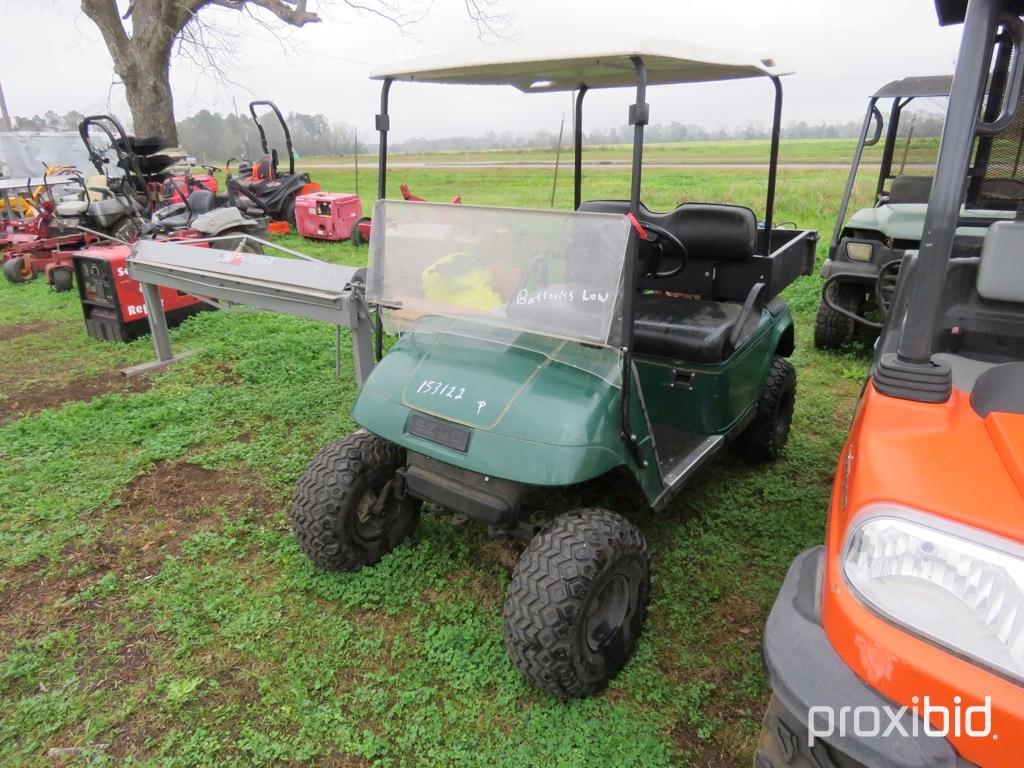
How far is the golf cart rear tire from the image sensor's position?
8.28 m

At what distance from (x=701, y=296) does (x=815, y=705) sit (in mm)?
2584

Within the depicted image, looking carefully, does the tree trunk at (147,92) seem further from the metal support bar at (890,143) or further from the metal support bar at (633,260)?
the metal support bar at (633,260)

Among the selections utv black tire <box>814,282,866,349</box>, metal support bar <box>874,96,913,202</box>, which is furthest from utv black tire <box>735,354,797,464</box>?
metal support bar <box>874,96,913,202</box>

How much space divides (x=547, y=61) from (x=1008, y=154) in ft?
5.56

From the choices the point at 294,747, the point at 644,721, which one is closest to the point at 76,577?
the point at 294,747

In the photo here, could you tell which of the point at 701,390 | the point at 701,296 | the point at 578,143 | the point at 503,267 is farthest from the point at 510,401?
the point at 578,143

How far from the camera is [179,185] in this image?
899cm

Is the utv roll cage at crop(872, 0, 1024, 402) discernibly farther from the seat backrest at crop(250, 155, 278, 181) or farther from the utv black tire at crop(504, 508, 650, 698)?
the seat backrest at crop(250, 155, 278, 181)

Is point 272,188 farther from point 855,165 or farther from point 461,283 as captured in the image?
point 461,283

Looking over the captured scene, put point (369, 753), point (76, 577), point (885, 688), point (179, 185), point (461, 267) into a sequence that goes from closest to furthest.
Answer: point (885, 688) < point (369, 753) < point (461, 267) < point (76, 577) < point (179, 185)

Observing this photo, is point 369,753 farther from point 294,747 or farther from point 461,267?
point 461,267

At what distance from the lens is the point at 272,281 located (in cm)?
353

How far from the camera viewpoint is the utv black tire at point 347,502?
97.3 inches

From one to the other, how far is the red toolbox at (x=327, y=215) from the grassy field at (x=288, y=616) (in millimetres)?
6103
